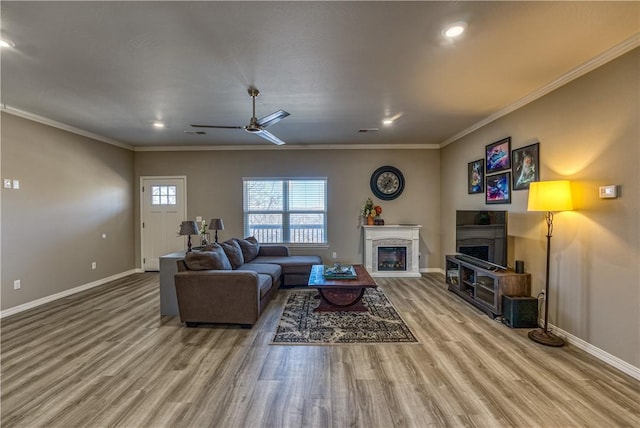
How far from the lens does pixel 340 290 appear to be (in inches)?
149

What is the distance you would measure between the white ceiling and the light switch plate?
1.20 m

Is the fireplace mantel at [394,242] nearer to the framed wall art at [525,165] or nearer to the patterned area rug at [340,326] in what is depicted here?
the patterned area rug at [340,326]

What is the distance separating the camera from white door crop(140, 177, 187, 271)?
20.5ft

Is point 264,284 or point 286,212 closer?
point 264,284

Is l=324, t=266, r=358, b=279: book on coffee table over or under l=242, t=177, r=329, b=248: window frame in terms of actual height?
under

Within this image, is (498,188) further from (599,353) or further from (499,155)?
(599,353)

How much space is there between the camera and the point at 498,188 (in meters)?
4.10

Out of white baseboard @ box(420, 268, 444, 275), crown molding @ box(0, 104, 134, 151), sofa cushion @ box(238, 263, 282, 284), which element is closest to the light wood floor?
sofa cushion @ box(238, 263, 282, 284)

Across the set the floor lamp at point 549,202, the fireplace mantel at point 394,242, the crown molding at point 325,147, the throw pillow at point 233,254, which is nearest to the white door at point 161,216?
the crown molding at point 325,147

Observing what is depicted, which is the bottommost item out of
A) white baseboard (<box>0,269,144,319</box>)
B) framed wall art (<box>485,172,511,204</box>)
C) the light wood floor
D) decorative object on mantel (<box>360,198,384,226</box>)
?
the light wood floor

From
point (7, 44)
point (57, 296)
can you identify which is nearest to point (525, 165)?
point (7, 44)

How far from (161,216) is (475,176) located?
6395 millimetres

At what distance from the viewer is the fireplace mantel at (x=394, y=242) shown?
5762 mm

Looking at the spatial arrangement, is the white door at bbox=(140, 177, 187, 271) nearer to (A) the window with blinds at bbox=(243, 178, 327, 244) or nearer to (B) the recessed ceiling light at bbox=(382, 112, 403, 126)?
(A) the window with blinds at bbox=(243, 178, 327, 244)
